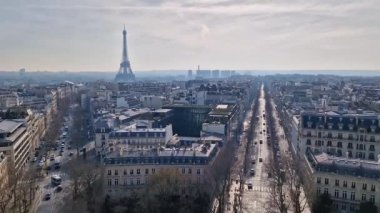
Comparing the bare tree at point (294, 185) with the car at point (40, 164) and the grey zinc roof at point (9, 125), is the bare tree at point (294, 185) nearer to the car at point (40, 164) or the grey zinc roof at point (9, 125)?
the car at point (40, 164)

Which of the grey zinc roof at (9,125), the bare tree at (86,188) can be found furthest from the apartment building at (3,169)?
the bare tree at (86,188)

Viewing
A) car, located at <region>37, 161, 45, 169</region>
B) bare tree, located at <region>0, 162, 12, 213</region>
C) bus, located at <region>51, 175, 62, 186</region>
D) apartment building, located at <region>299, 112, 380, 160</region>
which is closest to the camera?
bare tree, located at <region>0, 162, 12, 213</region>

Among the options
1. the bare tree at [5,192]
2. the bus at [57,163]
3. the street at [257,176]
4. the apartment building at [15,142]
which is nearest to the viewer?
the bare tree at [5,192]

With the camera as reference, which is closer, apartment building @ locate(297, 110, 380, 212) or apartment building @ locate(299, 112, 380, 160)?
apartment building @ locate(297, 110, 380, 212)

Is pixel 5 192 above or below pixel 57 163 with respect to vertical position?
above

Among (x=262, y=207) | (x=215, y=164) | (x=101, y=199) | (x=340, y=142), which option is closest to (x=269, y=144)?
(x=340, y=142)

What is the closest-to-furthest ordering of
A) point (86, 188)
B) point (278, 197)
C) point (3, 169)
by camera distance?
point (278, 197) < point (86, 188) < point (3, 169)

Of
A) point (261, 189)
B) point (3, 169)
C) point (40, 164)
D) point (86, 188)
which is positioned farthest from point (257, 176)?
point (40, 164)

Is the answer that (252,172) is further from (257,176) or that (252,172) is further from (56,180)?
(56,180)

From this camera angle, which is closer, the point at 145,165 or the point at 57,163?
the point at 145,165

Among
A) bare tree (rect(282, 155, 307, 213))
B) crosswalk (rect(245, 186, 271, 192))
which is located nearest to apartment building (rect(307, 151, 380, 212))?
bare tree (rect(282, 155, 307, 213))

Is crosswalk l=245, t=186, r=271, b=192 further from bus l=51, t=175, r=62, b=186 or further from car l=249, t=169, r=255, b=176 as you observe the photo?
bus l=51, t=175, r=62, b=186
